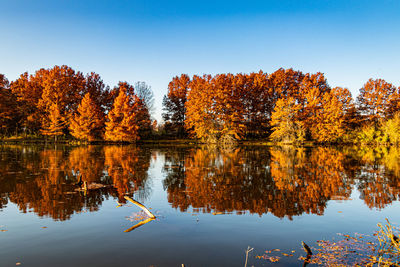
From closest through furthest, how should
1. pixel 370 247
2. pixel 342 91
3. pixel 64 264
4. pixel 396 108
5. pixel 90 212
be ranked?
pixel 64 264 → pixel 370 247 → pixel 90 212 → pixel 342 91 → pixel 396 108

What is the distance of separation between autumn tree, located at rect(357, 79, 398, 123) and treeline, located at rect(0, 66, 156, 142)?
50.3 meters

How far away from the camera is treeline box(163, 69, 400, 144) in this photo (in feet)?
166

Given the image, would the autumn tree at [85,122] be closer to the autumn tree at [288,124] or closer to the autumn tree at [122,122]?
the autumn tree at [122,122]

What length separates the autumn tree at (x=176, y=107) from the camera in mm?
62719

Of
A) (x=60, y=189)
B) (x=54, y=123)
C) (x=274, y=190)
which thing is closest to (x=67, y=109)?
(x=54, y=123)

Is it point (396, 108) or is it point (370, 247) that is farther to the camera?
point (396, 108)

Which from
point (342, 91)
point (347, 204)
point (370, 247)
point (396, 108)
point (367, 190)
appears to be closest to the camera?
point (370, 247)

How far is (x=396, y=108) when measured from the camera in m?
60.7

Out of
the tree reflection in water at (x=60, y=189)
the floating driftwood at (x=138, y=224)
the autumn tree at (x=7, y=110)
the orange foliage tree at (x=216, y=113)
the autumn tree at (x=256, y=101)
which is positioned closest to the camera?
the floating driftwood at (x=138, y=224)

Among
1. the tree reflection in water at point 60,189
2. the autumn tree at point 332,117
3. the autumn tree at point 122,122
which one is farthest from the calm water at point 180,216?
the autumn tree at point 332,117

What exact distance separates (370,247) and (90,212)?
7889 mm

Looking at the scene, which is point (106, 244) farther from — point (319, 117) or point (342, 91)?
point (342, 91)

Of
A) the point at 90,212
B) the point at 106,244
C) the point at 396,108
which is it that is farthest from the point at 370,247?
the point at 396,108

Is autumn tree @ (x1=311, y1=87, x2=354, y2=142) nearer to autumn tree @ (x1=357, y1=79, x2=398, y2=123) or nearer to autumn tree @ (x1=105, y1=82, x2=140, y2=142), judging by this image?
autumn tree @ (x1=357, y1=79, x2=398, y2=123)
